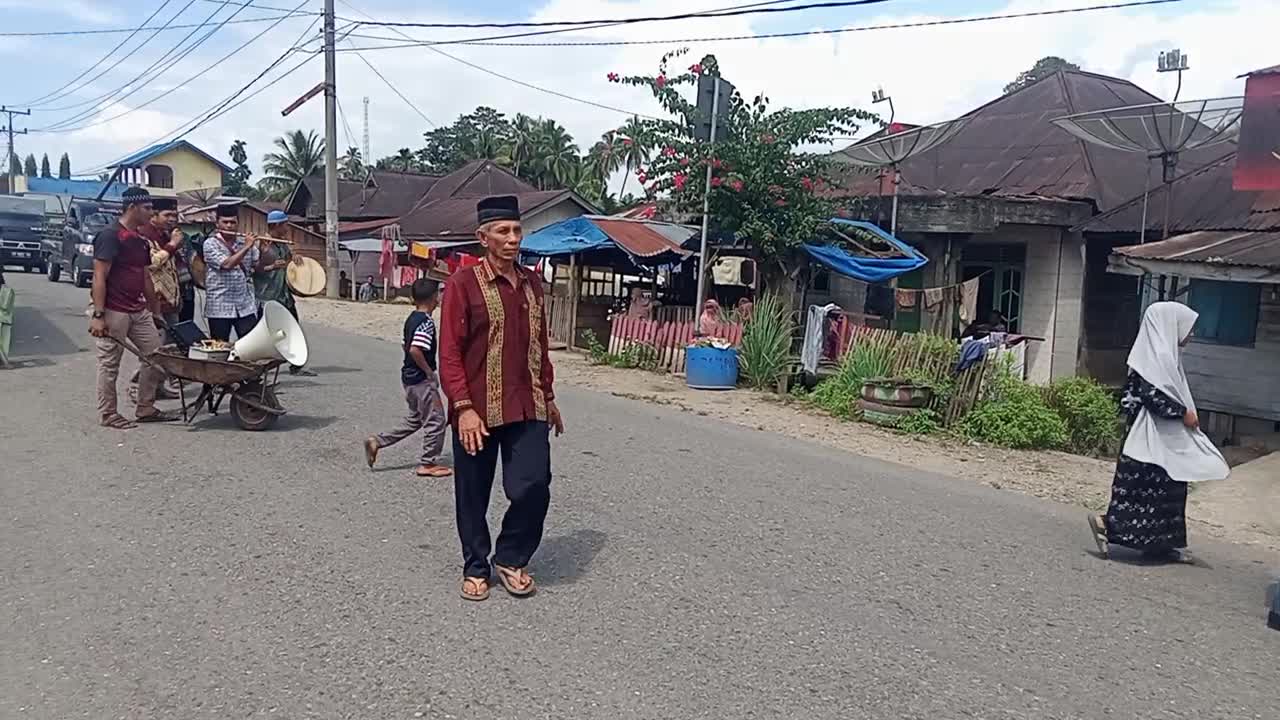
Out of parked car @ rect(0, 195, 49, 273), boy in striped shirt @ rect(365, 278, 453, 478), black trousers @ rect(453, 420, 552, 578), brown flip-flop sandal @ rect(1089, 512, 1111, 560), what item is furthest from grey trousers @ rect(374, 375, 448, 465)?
parked car @ rect(0, 195, 49, 273)

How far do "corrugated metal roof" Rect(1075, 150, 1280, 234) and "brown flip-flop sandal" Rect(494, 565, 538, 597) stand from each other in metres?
11.0

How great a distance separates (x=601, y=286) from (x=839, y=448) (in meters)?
13.7

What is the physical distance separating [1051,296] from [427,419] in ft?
36.9

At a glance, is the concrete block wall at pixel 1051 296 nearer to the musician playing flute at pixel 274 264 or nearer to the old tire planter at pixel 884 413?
the old tire planter at pixel 884 413

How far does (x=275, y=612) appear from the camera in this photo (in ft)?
15.4

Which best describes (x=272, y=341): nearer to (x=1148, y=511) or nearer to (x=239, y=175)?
(x=1148, y=511)

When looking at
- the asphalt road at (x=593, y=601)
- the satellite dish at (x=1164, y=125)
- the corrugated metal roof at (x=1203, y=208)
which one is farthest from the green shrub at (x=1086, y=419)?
the asphalt road at (x=593, y=601)

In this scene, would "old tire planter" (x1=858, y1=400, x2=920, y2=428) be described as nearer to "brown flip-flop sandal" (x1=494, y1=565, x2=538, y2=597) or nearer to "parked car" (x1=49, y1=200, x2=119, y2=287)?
"brown flip-flop sandal" (x1=494, y1=565, x2=538, y2=597)

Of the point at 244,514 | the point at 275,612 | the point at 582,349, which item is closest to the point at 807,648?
the point at 275,612

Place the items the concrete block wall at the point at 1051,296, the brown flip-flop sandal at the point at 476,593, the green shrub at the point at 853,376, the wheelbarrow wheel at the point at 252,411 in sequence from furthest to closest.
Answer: the concrete block wall at the point at 1051,296 → the green shrub at the point at 853,376 → the wheelbarrow wheel at the point at 252,411 → the brown flip-flop sandal at the point at 476,593

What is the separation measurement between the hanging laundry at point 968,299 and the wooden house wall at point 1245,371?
294cm

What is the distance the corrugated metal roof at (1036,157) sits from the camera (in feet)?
52.8

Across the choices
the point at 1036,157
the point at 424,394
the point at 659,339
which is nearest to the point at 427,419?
the point at 424,394

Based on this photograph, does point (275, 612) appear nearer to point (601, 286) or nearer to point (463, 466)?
point (463, 466)
